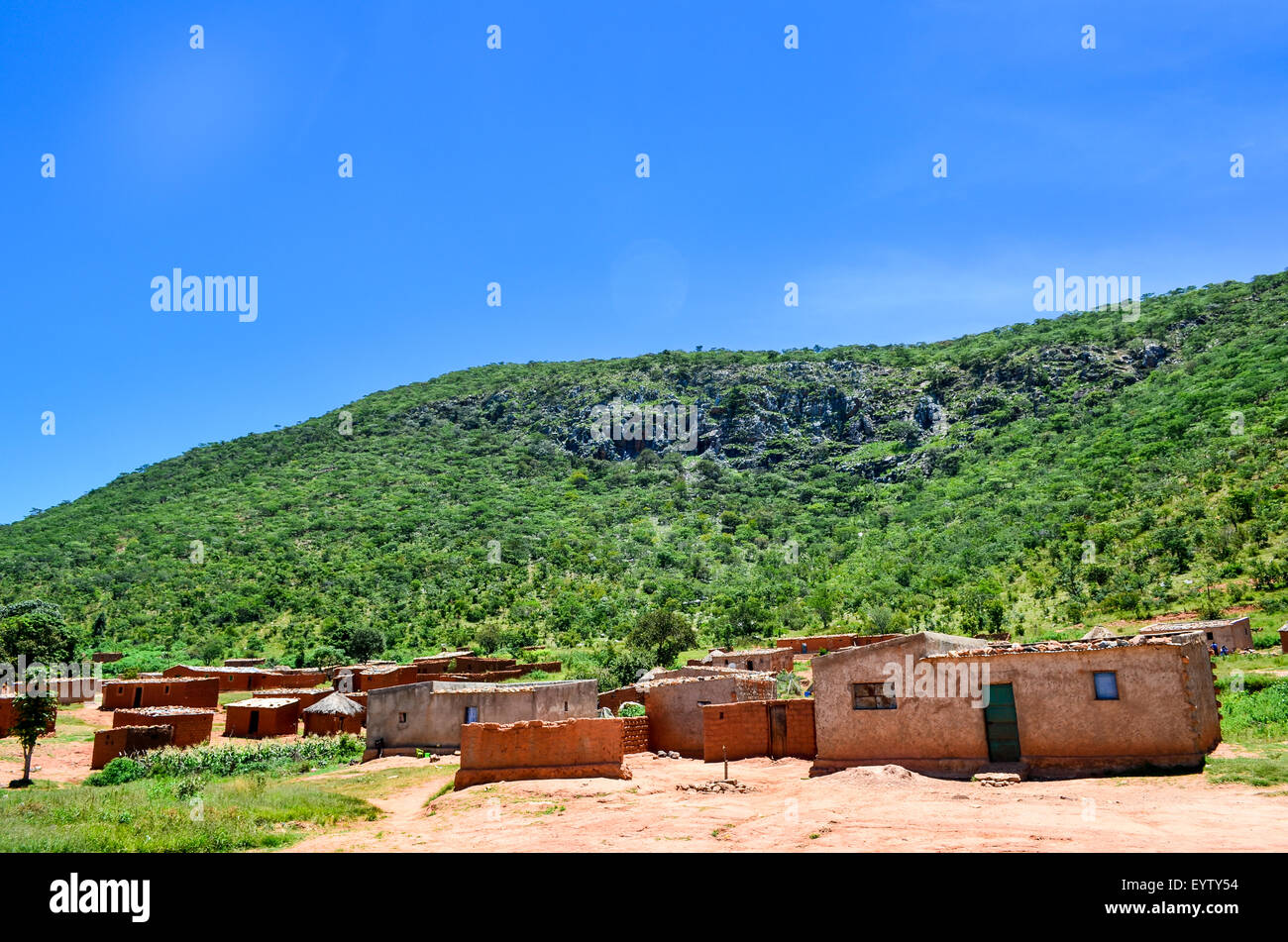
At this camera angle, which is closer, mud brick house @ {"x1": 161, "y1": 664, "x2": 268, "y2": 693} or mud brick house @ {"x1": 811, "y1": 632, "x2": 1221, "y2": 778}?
mud brick house @ {"x1": 811, "y1": 632, "x2": 1221, "y2": 778}

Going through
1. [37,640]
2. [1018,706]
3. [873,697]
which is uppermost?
[1018,706]

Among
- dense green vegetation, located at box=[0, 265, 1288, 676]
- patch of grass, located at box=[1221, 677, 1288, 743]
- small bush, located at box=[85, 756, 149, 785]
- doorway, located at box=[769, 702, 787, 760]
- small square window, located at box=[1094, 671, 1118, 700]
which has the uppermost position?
dense green vegetation, located at box=[0, 265, 1288, 676]

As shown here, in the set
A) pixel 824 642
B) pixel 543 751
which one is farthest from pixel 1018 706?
pixel 824 642

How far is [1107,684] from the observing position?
1700 cm

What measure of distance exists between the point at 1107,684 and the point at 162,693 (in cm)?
3828

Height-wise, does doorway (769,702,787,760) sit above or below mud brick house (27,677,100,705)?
above

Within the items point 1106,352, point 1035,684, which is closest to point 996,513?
point 1106,352

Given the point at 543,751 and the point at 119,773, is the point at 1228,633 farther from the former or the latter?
the point at 119,773

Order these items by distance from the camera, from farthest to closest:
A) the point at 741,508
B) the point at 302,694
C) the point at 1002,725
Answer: the point at 741,508
the point at 302,694
the point at 1002,725

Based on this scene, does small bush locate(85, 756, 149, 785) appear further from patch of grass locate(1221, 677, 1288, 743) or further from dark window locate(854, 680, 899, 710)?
patch of grass locate(1221, 677, 1288, 743)

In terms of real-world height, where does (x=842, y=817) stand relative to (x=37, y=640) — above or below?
above

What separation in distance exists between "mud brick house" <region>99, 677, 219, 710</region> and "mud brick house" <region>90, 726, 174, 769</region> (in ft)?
40.8

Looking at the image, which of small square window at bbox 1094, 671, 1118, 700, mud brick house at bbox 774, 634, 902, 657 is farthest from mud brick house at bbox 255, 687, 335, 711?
small square window at bbox 1094, 671, 1118, 700

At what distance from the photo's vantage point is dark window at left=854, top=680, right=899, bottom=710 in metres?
19.5
